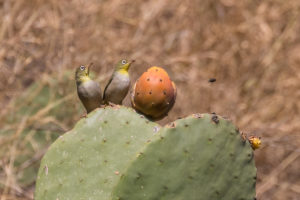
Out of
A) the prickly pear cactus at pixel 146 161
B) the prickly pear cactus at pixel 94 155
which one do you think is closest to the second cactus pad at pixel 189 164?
the prickly pear cactus at pixel 146 161

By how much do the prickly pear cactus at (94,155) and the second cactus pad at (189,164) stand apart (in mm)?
145

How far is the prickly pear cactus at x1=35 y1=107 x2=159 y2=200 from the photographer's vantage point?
1.73 meters

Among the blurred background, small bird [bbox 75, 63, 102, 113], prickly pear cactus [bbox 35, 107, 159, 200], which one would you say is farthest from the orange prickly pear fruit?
the blurred background

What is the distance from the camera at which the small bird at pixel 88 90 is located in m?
1.91

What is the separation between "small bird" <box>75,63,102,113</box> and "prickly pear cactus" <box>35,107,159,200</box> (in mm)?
120

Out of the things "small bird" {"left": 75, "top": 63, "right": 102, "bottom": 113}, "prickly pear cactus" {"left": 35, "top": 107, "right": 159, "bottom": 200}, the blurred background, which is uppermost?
"small bird" {"left": 75, "top": 63, "right": 102, "bottom": 113}

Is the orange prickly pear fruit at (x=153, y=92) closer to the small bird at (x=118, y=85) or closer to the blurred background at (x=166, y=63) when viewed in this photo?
the small bird at (x=118, y=85)

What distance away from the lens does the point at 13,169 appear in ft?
10.9

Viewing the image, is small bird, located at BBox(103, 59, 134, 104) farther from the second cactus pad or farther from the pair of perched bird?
the second cactus pad

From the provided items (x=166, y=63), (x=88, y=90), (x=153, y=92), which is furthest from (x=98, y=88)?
(x=166, y=63)

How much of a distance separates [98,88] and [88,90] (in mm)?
38

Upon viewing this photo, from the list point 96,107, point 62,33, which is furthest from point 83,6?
point 96,107

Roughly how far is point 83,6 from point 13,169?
135 cm

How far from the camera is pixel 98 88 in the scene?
1.93 m
